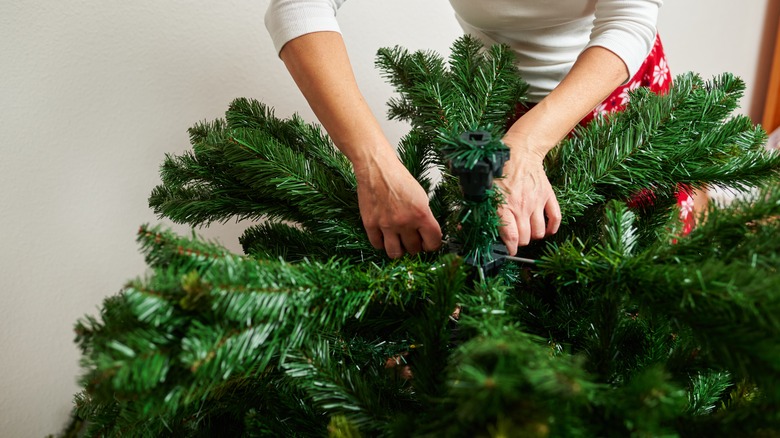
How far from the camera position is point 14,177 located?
2.64ft

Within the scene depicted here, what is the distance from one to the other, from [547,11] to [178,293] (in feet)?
2.28

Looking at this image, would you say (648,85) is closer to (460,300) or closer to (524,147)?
(524,147)

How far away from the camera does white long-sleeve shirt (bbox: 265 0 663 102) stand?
1.97 ft

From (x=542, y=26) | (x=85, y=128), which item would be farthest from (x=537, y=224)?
(x=85, y=128)

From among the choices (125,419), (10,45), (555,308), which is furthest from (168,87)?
(555,308)

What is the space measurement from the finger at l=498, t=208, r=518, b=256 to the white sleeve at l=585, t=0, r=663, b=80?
12.2 inches

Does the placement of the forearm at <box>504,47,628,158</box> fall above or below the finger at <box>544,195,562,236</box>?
above

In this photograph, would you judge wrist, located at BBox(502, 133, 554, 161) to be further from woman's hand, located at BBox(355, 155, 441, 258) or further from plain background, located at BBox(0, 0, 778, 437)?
plain background, located at BBox(0, 0, 778, 437)

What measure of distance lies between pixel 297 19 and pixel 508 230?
355 mm

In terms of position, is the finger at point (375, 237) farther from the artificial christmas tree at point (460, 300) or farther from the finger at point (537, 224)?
the finger at point (537, 224)

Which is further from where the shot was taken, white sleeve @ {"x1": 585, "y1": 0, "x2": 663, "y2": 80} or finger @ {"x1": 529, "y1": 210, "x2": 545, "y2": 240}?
white sleeve @ {"x1": 585, "y1": 0, "x2": 663, "y2": 80}

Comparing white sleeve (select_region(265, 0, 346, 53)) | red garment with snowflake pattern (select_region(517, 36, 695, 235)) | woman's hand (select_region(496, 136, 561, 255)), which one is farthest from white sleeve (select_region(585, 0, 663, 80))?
white sleeve (select_region(265, 0, 346, 53))

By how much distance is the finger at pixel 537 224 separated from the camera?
18.3 inches

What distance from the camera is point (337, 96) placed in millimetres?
557
